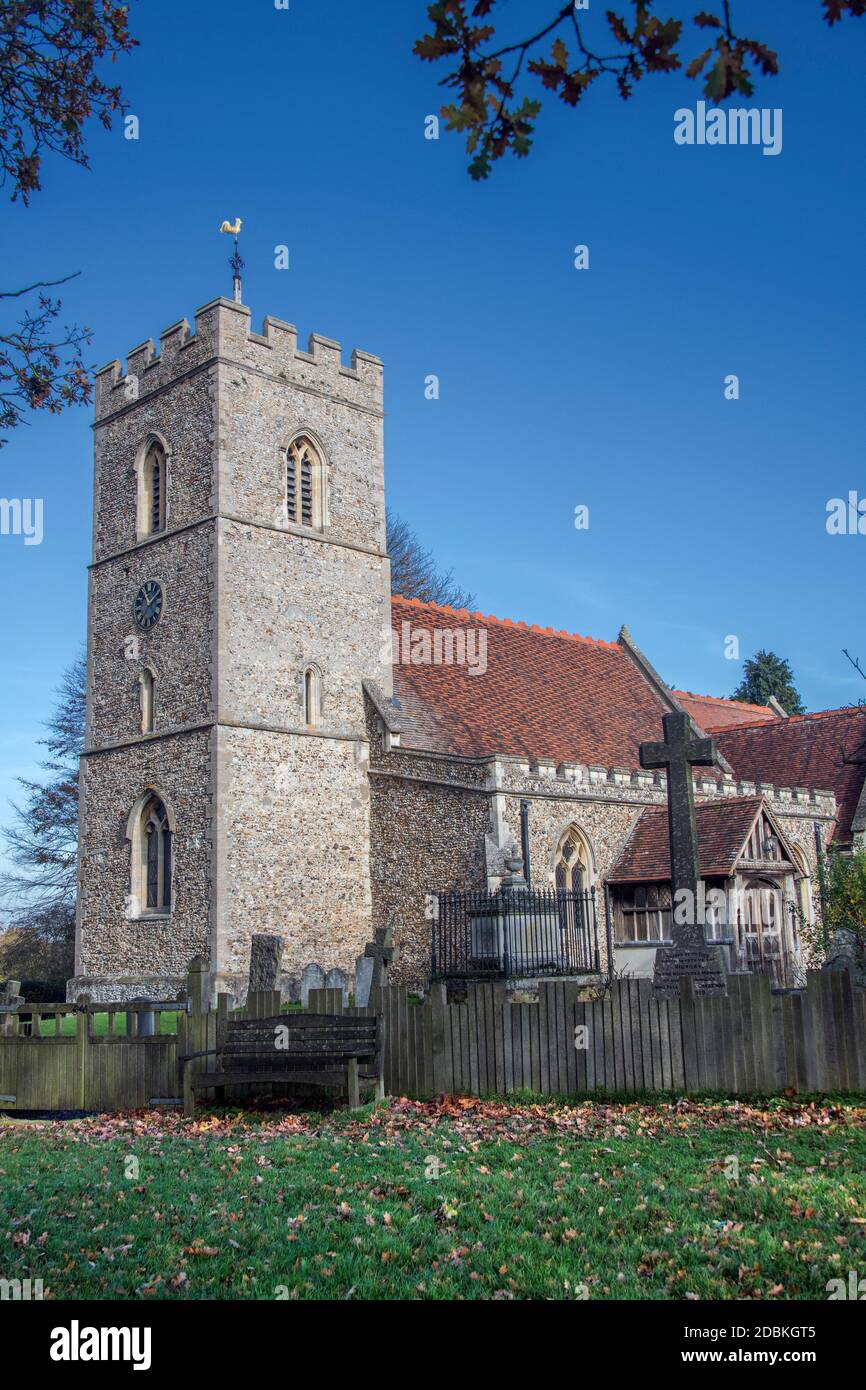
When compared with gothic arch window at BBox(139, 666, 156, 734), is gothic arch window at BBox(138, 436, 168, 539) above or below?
above

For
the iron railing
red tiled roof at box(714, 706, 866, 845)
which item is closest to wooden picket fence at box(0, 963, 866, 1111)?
the iron railing

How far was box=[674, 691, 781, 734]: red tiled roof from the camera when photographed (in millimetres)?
36375

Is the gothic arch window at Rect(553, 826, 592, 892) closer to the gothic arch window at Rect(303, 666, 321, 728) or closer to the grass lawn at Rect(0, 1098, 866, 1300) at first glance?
the gothic arch window at Rect(303, 666, 321, 728)

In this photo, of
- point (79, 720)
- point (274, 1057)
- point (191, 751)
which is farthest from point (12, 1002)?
point (79, 720)

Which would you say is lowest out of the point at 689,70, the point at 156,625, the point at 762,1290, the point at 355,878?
the point at 762,1290

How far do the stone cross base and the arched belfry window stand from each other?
46.5ft

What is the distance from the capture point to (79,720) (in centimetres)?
3753

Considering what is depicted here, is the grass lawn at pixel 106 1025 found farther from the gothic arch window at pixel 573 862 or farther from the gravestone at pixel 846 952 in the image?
the gravestone at pixel 846 952

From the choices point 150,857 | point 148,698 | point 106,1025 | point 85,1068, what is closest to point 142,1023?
point 85,1068

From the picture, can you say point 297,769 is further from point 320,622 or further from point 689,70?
point 689,70

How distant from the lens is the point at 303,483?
25609 mm

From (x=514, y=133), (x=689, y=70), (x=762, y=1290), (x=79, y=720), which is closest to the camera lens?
(x=689, y=70)

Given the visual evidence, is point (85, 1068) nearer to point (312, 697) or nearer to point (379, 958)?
point (379, 958)
